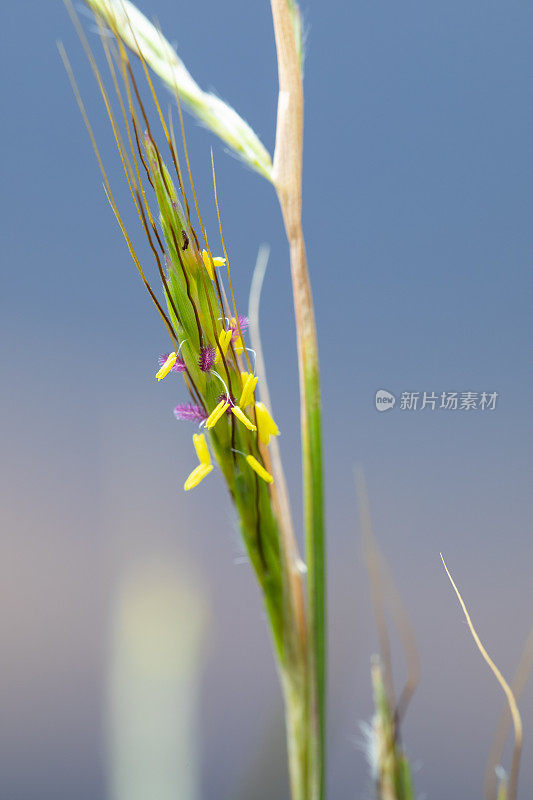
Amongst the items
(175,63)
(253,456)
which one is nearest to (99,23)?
(175,63)

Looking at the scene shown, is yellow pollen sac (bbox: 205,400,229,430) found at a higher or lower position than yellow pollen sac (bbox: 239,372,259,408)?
lower

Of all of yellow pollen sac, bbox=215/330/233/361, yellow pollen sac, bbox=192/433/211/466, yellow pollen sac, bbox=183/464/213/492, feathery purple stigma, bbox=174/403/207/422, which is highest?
yellow pollen sac, bbox=215/330/233/361

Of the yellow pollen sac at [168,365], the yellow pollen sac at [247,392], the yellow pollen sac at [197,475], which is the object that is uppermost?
the yellow pollen sac at [168,365]

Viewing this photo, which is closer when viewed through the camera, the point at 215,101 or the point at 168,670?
the point at 215,101

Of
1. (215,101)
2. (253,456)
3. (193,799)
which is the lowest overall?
(193,799)

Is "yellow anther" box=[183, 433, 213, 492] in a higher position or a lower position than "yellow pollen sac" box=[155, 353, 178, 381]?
lower

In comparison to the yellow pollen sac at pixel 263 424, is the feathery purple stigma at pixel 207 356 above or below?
above

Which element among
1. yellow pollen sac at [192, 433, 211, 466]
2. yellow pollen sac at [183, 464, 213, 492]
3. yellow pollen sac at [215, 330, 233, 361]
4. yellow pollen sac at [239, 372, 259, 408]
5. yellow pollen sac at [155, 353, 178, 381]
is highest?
yellow pollen sac at [215, 330, 233, 361]

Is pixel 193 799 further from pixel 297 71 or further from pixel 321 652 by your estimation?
pixel 297 71
